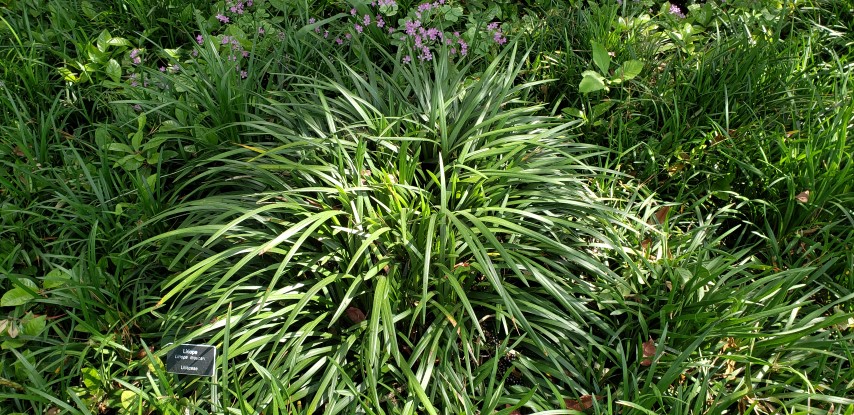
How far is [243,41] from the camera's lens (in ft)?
10.4

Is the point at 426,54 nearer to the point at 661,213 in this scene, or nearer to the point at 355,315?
the point at 661,213

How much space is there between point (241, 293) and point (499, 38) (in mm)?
1826

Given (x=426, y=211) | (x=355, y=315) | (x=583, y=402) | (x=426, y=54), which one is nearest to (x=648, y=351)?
(x=583, y=402)

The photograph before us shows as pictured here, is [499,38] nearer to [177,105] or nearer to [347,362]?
[177,105]

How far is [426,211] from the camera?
2188 mm

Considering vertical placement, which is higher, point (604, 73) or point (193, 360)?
point (604, 73)

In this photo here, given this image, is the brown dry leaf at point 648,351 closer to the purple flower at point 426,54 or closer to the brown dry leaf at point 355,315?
the brown dry leaf at point 355,315

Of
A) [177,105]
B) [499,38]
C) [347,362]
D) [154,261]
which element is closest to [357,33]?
[499,38]

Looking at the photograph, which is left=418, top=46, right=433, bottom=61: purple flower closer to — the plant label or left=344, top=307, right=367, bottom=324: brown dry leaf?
left=344, top=307, right=367, bottom=324: brown dry leaf

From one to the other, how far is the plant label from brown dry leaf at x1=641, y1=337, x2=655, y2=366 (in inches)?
54.3

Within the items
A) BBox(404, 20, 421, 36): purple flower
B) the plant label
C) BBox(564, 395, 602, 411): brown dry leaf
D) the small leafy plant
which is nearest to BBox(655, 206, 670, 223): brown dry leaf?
the small leafy plant

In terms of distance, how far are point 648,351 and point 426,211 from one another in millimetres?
868

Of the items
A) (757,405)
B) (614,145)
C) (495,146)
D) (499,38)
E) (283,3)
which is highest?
(283,3)

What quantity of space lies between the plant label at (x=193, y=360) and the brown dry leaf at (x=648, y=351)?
1.38 m
